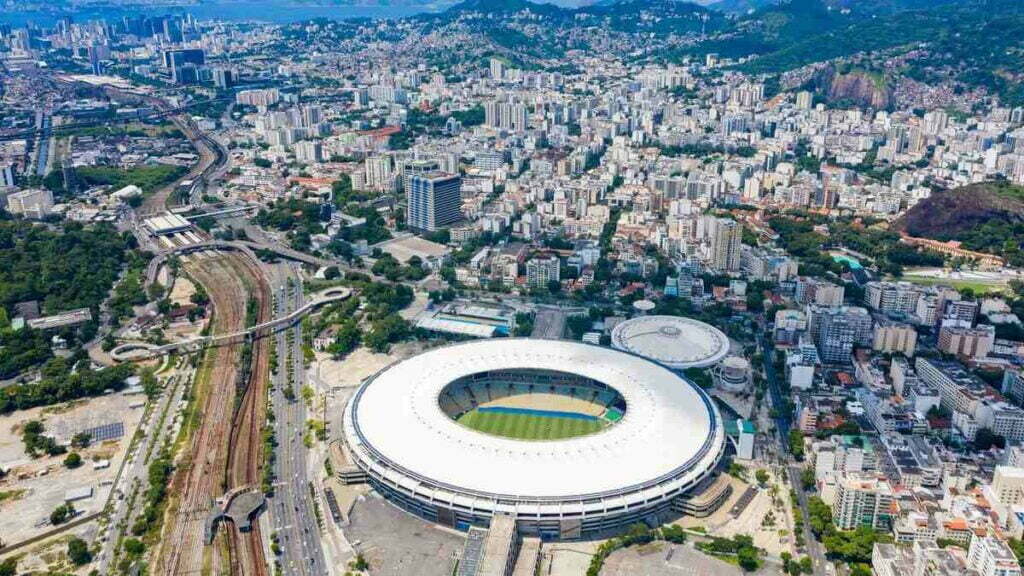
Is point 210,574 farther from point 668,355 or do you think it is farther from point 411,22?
point 411,22

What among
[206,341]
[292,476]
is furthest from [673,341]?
[206,341]

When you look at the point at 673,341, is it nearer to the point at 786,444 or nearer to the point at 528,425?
the point at 786,444

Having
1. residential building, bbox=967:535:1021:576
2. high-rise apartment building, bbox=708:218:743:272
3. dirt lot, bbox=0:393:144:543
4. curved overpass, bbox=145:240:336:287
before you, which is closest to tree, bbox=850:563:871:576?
residential building, bbox=967:535:1021:576

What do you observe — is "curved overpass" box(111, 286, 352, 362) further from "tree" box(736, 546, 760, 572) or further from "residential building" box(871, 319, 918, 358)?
"residential building" box(871, 319, 918, 358)

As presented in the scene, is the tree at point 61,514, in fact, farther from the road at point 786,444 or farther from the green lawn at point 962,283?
the green lawn at point 962,283

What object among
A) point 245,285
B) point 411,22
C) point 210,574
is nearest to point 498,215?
point 245,285

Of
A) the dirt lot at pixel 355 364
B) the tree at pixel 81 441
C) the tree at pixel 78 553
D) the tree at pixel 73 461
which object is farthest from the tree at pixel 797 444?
the tree at pixel 81 441
